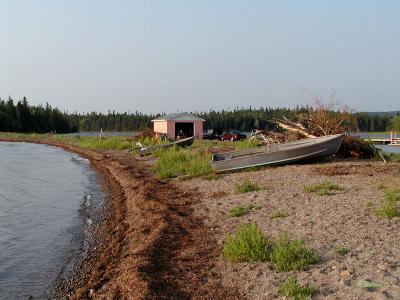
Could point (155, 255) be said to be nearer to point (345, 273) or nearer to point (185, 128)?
point (345, 273)

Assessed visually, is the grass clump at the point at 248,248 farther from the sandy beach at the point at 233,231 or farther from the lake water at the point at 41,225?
the lake water at the point at 41,225

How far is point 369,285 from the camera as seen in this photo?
6473 mm

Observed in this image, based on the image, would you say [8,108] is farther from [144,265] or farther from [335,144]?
[144,265]

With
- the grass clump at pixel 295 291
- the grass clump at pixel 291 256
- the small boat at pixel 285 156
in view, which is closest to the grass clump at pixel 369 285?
the grass clump at pixel 295 291

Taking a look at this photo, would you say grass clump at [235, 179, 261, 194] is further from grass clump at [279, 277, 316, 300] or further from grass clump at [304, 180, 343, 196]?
grass clump at [279, 277, 316, 300]

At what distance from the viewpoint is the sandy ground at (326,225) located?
689 centimetres

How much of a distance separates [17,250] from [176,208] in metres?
4.07

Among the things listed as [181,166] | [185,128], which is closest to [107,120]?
[185,128]

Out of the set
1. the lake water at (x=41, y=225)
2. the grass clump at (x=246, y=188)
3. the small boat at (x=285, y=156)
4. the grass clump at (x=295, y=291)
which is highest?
the small boat at (x=285, y=156)

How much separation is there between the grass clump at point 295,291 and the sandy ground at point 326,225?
0.48 ft

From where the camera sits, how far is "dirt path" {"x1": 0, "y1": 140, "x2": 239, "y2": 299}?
24.6 ft

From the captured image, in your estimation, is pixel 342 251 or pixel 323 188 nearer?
pixel 342 251

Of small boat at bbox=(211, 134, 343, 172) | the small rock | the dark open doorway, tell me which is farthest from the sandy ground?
the dark open doorway

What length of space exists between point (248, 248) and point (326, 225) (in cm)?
200
